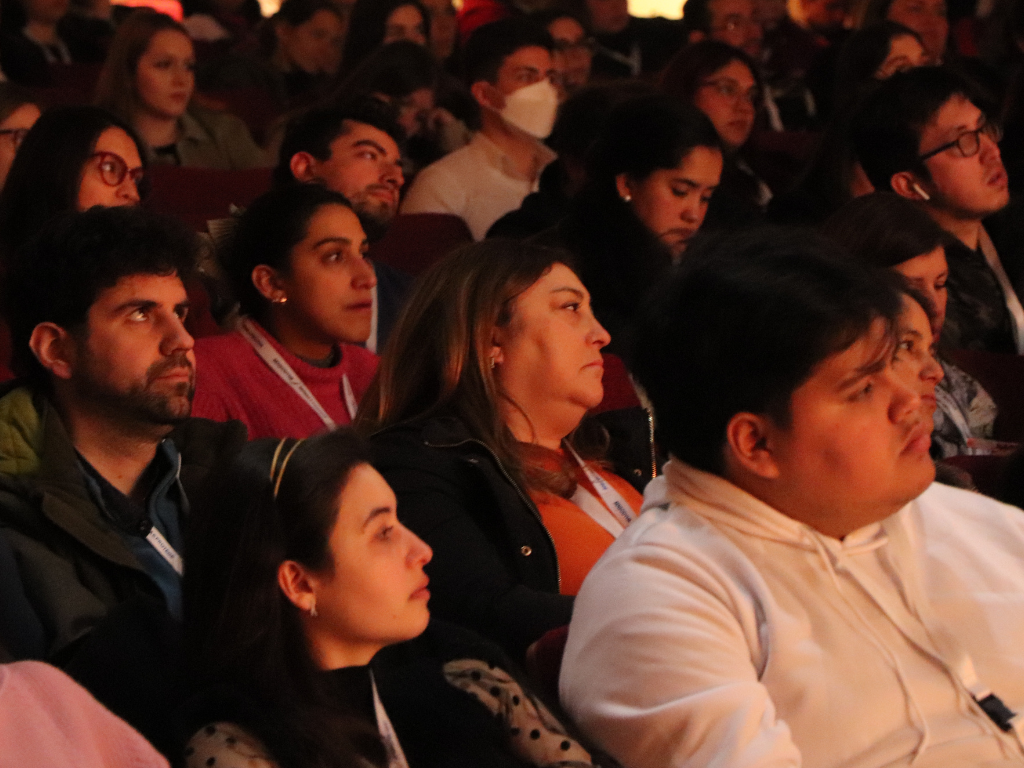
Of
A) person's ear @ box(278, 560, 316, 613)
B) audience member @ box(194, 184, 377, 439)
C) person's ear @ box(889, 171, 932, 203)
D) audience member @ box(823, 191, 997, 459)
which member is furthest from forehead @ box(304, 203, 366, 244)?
person's ear @ box(278, 560, 316, 613)

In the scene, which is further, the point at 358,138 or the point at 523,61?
the point at 523,61

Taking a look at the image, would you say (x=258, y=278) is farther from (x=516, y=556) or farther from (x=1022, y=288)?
(x=1022, y=288)

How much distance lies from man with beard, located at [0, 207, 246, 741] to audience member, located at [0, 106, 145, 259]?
Answer: 66cm

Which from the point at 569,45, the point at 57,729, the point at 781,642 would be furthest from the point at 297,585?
the point at 569,45

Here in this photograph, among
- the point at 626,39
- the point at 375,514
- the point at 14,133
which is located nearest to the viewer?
the point at 375,514

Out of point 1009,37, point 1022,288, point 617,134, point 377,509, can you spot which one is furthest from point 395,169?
point 1009,37

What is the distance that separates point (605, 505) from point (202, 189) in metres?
1.94

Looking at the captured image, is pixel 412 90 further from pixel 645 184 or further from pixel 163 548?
pixel 163 548

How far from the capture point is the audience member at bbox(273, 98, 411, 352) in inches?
146

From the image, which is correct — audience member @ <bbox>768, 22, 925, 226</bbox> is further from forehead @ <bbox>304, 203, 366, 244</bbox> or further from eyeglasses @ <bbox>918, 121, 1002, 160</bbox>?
forehead @ <bbox>304, 203, 366, 244</bbox>

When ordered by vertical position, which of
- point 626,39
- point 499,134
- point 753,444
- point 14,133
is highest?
point 753,444

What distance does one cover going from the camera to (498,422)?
7.70 ft

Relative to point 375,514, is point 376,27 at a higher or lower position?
lower

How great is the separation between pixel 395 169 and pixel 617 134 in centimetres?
58
